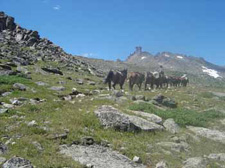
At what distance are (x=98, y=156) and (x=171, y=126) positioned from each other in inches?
211

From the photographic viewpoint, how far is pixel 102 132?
1036 cm

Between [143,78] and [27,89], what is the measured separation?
50.5 ft

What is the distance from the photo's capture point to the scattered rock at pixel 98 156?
800cm

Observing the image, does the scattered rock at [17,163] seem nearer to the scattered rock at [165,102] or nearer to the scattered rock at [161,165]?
the scattered rock at [161,165]

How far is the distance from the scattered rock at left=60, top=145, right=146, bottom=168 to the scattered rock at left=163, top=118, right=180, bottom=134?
13.7 feet

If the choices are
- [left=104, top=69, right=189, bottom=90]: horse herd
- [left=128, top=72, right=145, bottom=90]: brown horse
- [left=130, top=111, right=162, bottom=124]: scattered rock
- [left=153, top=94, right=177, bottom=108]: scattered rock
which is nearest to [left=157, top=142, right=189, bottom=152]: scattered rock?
[left=130, top=111, right=162, bottom=124]: scattered rock

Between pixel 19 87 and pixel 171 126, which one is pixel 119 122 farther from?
pixel 19 87

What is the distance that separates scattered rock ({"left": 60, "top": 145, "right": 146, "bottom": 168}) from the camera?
7997 millimetres

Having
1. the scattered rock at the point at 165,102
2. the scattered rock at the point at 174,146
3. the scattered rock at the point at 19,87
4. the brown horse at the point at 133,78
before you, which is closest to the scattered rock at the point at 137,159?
the scattered rock at the point at 174,146

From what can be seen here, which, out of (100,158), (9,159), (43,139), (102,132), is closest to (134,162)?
(100,158)

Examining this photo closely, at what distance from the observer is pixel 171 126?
12.9m

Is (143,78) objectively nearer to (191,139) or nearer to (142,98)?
(142,98)

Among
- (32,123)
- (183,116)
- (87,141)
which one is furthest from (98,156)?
(183,116)

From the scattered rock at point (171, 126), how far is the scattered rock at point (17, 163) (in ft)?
23.3
